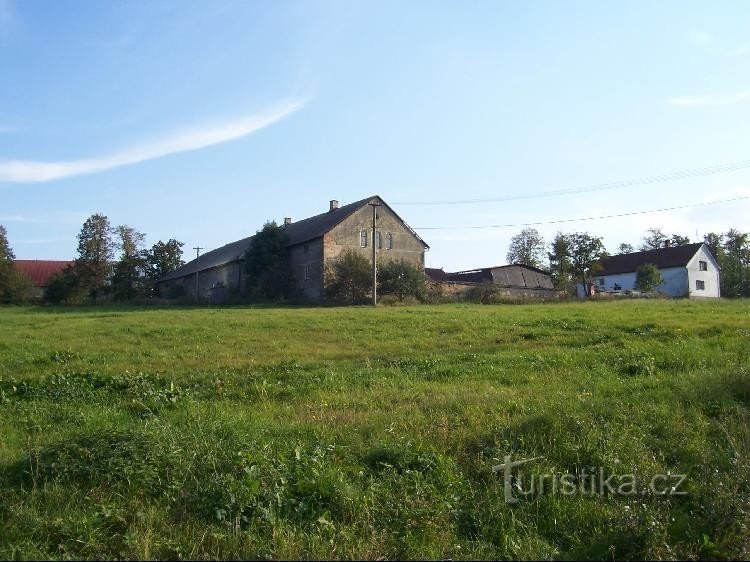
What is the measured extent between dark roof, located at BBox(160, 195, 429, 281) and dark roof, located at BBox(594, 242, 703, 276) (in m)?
24.3

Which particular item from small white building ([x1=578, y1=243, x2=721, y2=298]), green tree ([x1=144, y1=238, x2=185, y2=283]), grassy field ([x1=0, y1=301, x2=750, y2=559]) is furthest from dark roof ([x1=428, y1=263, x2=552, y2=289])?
grassy field ([x1=0, y1=301, x2=750, y2=559])

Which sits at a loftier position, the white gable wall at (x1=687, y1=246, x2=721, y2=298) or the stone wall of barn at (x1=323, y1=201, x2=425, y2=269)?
the stone wall of barn at (x1=323, y1=201, x2=425, y2=269)

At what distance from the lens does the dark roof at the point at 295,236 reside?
2045 inches

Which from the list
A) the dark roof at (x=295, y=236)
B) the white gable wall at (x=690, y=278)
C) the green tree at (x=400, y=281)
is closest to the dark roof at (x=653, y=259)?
the white gable wall at (x=690, y=278)

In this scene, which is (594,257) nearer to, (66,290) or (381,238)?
(381,238)

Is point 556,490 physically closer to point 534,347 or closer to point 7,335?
point 534,347

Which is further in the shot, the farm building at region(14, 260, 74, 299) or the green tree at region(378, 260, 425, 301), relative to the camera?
the farm building at region(14, 260, 74, 299)

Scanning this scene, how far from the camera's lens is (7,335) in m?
21.4

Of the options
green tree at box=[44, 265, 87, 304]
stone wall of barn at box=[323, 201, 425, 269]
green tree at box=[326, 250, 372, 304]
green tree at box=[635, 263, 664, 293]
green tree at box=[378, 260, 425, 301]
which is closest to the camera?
green tree at box=[378, 260, 425, 301]

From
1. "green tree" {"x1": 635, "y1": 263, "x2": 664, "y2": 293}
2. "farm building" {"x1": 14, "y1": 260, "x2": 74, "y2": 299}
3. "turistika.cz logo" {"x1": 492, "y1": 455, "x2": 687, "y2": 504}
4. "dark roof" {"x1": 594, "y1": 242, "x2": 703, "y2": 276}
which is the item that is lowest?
"turistika.cz logo" {"x1": 492, "y1": 455, "x2": 687, "y2": 504}

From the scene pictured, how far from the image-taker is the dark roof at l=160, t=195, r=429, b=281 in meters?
51.9

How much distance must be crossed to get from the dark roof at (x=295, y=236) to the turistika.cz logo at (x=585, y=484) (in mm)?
44189

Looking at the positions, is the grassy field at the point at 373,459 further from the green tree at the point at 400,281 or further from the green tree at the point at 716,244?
the green tree at the point at 716,244

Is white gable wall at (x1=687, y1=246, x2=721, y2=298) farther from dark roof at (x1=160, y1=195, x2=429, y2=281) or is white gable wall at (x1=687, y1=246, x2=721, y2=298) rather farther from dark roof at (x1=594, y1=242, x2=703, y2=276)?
dark roof at (x1=160, y1=195, x2=429, y2=281)
